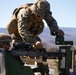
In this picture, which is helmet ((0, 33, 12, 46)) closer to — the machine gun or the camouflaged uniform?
the machine gun

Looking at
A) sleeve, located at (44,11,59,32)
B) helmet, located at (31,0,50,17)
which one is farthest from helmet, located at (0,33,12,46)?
sleeve, located at (44,11,59,32)

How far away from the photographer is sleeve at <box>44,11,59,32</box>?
6449 millimetres

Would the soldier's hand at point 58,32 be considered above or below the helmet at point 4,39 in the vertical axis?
below

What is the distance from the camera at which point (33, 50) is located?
15.7ft

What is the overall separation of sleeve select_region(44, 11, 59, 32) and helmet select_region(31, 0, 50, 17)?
0.20 m

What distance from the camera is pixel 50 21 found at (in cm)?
666

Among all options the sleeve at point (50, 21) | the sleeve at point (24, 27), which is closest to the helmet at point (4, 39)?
the sleeve at point (24, 27)

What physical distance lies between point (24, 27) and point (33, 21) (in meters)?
0.59

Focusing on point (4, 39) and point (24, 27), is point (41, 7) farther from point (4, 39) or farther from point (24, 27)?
point (4, 39)

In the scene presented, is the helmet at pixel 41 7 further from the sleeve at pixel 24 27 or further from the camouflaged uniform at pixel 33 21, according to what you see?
the sleeve at pixel 24 27

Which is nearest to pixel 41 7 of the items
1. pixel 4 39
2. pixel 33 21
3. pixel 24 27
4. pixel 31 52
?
pixel 24 27

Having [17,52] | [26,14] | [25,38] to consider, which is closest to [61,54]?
[17,52]

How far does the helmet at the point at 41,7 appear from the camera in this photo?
19.8 ft

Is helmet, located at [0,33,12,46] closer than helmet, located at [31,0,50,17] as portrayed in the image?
Yes
